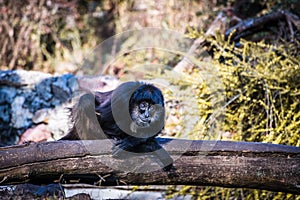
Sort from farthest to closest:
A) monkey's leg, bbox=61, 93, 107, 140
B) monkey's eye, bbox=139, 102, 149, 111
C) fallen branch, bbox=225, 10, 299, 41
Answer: fallen branch, bbox=225, 10, 299, 41, monkey's leg, bbox=61, 93, 107, 140, monkey's eye, bbox=139, 102, 149, 111

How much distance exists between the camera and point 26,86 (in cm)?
589

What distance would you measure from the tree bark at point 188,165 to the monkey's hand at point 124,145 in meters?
0.04

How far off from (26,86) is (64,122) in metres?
0.76

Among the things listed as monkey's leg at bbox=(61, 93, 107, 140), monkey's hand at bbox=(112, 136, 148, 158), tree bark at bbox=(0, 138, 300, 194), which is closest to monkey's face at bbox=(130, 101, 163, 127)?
monkey's hand at bbox=(112, 136, 148, 158)

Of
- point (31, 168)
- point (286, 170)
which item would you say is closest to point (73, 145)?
point (31, 168)

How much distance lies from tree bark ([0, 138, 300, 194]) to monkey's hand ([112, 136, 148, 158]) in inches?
1.7

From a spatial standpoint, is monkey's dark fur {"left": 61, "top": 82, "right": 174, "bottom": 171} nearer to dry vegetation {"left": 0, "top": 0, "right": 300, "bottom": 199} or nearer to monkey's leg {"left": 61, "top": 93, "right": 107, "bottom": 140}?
monkey's leg {"left": 61, "top": 93, "right": 107, "bottom": 140}

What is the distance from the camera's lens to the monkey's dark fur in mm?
3010

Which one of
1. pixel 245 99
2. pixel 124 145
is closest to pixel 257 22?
pixel 245 99

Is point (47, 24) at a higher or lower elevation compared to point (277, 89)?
higher

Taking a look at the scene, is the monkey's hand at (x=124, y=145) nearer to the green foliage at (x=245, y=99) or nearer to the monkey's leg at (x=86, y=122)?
the monkey's leg at (x=86, y=122)

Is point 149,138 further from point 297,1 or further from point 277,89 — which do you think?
point 297,1

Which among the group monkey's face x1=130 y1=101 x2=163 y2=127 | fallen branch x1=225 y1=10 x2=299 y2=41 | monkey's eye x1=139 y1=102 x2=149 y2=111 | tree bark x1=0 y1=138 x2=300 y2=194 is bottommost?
tree bark x1=0 y1=138 x2=300 y2=194

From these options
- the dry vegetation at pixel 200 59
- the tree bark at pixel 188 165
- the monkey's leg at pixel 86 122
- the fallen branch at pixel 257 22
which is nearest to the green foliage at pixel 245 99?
the dry vegetation at pixel 200 59
